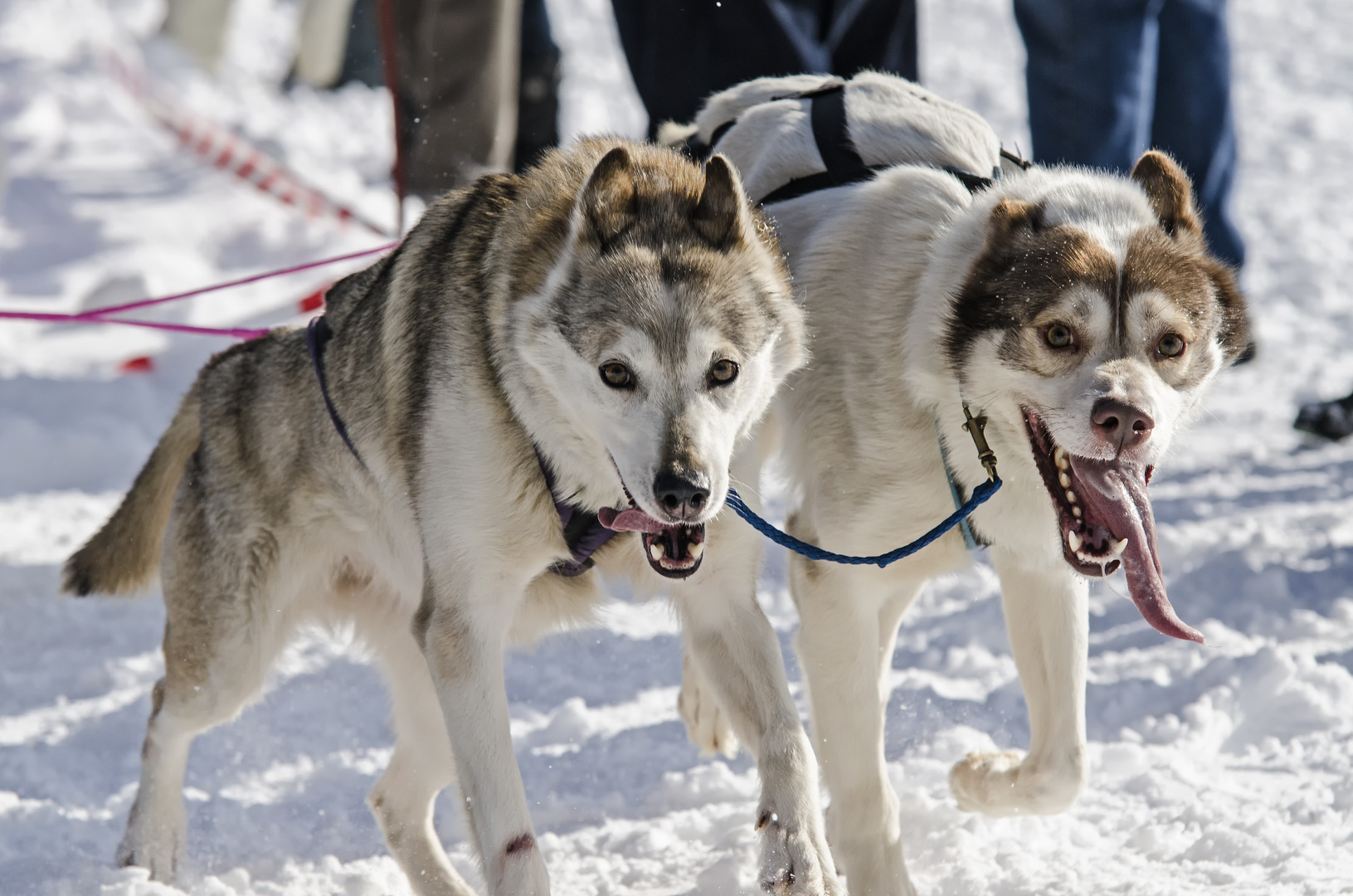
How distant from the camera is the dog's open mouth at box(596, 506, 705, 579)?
2.36 metres

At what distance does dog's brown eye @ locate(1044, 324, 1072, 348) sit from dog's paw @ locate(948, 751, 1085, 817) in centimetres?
96

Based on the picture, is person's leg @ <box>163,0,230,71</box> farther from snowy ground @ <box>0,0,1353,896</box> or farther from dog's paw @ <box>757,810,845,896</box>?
dog's paw @ <box>757,810,845,896</box>

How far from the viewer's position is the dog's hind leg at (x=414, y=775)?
3.04m

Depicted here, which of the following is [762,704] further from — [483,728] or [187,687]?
[187,687]

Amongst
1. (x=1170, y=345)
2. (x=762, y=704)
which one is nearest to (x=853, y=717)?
(x=762, y=704)

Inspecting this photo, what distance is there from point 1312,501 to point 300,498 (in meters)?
3.54

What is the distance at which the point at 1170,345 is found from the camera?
2.36 meters

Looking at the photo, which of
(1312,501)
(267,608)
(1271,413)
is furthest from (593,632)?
(1271,413)

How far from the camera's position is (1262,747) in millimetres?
3393

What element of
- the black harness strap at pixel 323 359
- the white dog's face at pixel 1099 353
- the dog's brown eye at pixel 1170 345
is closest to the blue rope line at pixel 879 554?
the white dog's face at pixel 1099 353

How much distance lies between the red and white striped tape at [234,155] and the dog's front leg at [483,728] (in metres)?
4.66

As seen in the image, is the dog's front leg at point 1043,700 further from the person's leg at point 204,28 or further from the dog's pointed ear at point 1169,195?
the person's leg at point 204,28

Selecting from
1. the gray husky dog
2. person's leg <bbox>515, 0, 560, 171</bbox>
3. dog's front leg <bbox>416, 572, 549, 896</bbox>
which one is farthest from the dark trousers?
person's leg <bbox>515, 0, 560, 171</bbox>

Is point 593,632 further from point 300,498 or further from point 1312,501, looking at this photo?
point 1312,501
